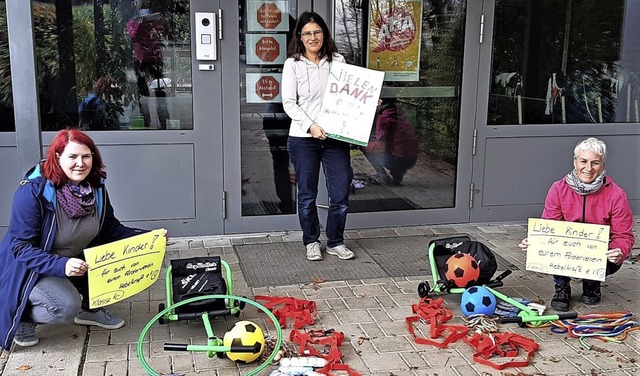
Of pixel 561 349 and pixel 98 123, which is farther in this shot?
pixel 98 123

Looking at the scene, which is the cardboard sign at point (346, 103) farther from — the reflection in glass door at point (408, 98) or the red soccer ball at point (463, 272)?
the red soccer ball at point (463, 272)

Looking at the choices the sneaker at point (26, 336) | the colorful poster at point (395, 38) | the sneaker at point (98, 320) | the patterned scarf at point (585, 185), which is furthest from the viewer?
the colorful poster at point (395, 38)

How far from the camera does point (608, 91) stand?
20.7 feet

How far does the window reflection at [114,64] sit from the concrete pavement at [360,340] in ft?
4.88

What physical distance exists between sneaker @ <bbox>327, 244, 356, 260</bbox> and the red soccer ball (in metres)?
1.10

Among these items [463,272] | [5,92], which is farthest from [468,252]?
[5,92]

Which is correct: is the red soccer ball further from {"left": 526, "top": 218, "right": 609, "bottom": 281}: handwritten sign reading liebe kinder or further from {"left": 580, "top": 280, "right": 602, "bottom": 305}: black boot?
{"left": 580, "top": 280, "right": 602, "bottom": 305}: black boot

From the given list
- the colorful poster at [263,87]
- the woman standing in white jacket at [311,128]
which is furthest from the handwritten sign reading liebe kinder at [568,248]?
the colorful poster at [263,87]

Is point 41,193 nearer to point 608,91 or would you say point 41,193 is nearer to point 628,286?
point 628,286

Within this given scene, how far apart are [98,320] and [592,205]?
10.1ft

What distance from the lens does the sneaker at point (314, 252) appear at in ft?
17.0

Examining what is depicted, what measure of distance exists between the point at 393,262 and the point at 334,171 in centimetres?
83

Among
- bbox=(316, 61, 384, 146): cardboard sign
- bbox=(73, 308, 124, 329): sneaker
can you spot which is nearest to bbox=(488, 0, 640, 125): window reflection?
bbox=(316, 61, 384, 146): cardboard sign

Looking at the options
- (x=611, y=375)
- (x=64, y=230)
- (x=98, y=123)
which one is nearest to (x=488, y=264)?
(x=611, y=375)
